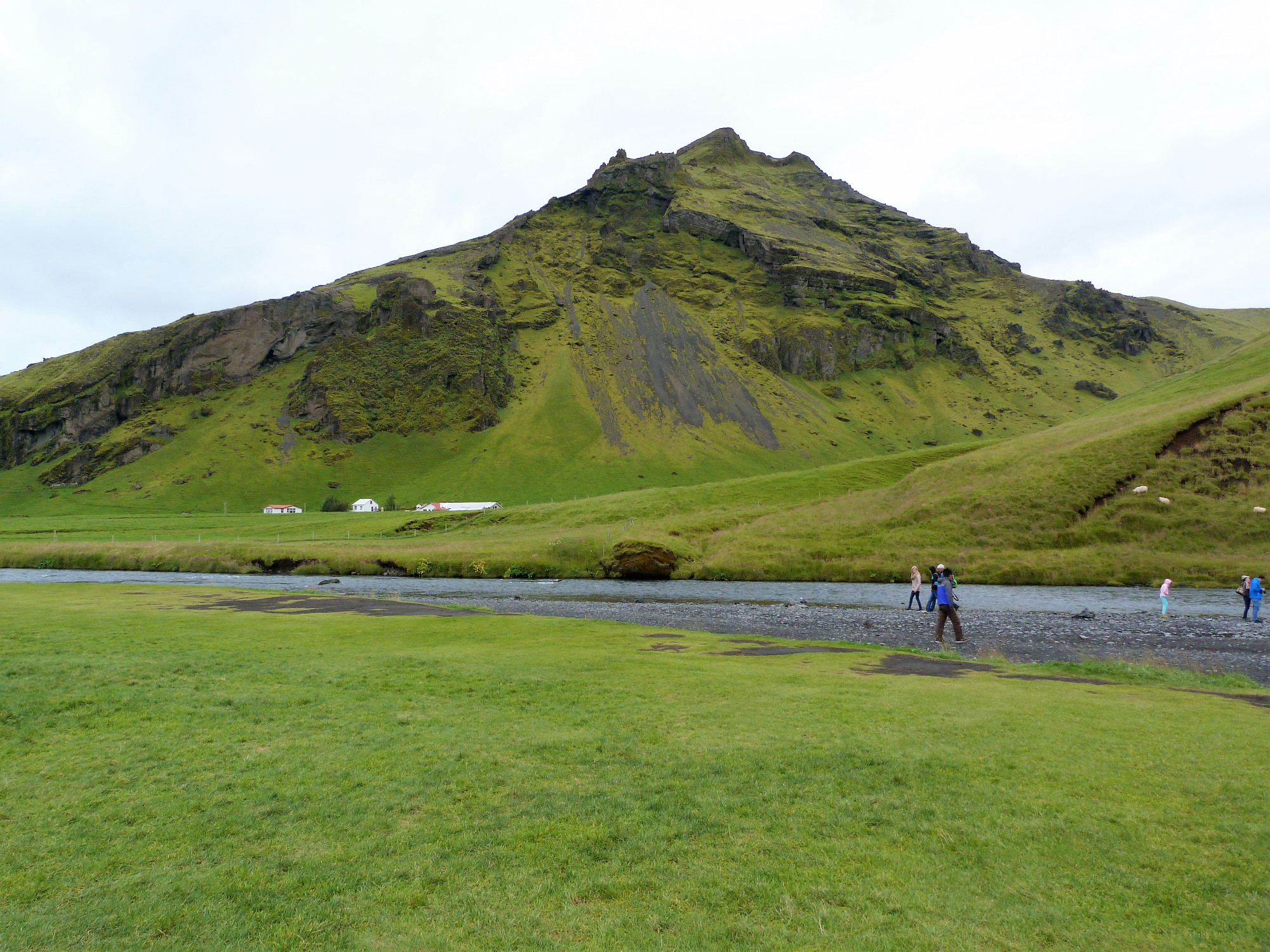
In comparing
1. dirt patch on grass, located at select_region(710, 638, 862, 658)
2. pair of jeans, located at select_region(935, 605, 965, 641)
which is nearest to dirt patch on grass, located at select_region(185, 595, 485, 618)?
dirt patch on grass, located at select_region(710, 638, 862, 658)

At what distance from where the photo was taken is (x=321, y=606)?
38.7 meters

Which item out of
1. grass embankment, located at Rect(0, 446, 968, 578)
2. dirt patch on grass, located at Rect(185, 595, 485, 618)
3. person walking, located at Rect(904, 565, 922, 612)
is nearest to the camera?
dirt patch on grass, located at Rect(185, 595, 485, 618)

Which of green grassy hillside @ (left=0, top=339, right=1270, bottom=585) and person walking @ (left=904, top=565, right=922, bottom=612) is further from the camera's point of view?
green grassy hillside @ (left=0, top=339, right=1270, bottom=585)

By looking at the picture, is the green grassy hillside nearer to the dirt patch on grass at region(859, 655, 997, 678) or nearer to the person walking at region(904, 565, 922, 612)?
the person walking at region(904, 565, 922, 612)

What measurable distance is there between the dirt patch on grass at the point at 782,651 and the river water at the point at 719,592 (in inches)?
714

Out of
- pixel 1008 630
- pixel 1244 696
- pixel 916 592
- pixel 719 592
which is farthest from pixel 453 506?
pixel 1244 696

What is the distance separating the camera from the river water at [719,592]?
1646 inches

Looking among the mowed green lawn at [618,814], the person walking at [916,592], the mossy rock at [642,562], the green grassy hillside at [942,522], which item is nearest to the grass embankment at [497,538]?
the green grassy hillside at [942,522]

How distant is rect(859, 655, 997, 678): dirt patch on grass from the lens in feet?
69.1

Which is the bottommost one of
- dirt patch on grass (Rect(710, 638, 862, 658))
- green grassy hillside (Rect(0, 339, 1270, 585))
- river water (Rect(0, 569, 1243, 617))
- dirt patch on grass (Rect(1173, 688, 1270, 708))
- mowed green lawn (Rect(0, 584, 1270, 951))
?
river water (Rect(0, 569, 1243, 617))

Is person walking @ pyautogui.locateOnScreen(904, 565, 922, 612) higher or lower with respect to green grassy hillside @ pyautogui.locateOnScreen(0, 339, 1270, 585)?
lower

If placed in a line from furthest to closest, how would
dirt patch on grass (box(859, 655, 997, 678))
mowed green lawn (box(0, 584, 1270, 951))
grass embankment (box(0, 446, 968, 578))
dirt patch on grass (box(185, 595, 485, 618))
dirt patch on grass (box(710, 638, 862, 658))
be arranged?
grass embankment (box(0, 446, 968, 578)), dirt patch on grass (box(185, 595, 485, 618)), dirt patch on grass (box(710, 638, 862, 658)), dirt patch on grass (box(859, 655, 997, 678)), mowed green lawn (box(0, 584, 1270, 951))

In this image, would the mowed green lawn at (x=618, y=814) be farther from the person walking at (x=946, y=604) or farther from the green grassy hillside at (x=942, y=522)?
the green grassy hillside at (x=942, y=522)

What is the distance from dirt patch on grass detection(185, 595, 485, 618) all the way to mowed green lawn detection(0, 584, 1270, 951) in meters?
18.4
